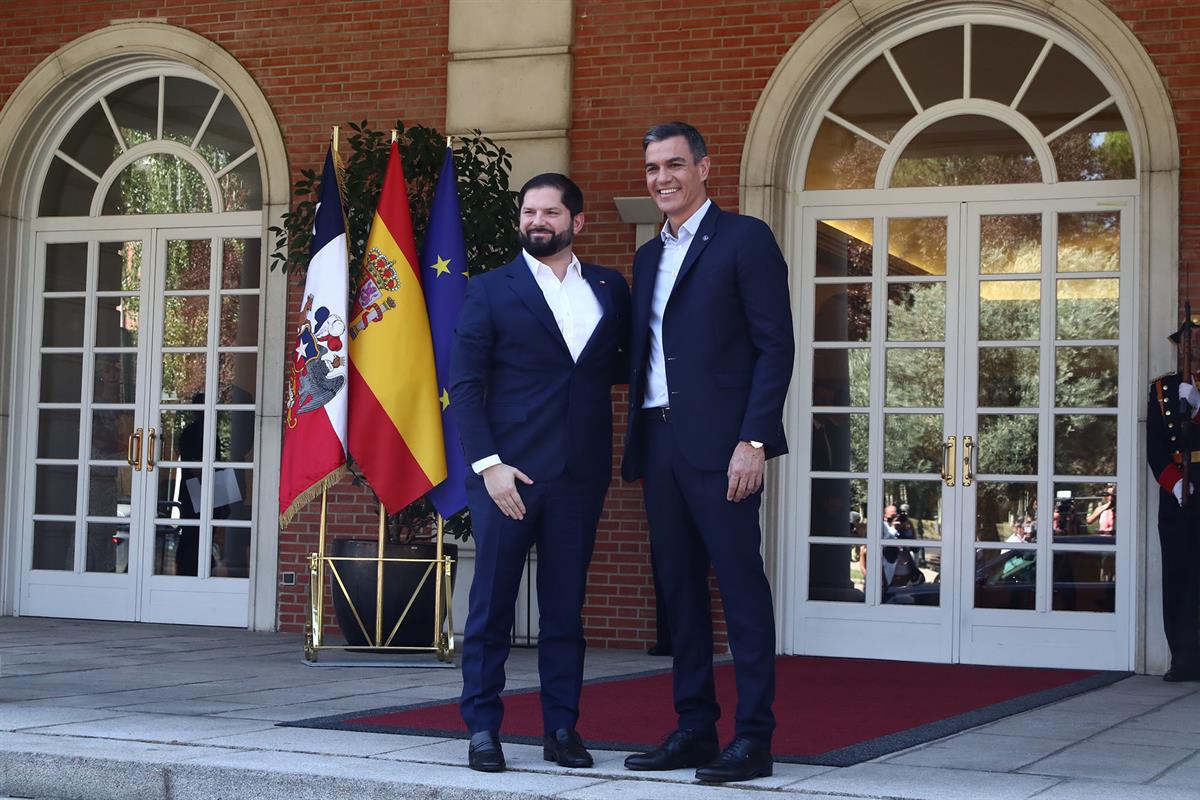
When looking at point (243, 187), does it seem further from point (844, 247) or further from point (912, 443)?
point (912, 443)

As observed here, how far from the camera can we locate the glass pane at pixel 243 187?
28.6 feet

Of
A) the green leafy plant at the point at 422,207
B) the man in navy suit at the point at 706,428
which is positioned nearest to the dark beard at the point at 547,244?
the man in navy suit at the point at 706,428

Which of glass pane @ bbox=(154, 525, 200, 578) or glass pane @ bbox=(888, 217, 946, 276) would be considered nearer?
glass pane @ bbox=(888, 217, 946, 276)

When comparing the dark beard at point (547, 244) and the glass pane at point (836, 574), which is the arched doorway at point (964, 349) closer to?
the glass pane at point (836, 574)

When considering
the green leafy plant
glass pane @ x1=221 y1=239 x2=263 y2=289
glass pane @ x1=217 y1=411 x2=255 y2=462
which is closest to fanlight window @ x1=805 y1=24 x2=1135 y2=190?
the green leafy plant

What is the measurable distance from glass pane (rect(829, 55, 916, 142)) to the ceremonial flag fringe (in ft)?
8.67

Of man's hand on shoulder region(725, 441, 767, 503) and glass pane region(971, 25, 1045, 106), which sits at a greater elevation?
glass pane region(971, 25, 1045, 106)

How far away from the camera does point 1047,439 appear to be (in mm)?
7352

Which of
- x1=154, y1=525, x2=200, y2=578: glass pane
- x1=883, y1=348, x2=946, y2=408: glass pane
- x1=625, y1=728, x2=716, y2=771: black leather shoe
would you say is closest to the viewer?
x1=625, y1=728, x2=716, y2=771: black leather shoe

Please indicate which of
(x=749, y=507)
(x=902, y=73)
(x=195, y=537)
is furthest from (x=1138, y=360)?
(x=195, y=537)

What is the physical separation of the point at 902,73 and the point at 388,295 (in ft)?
9.39

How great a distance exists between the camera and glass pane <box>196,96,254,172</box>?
28.7 feet

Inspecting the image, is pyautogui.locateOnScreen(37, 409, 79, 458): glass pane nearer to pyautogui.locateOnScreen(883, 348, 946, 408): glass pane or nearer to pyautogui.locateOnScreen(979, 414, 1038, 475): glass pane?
pyautogui.locateOnScreen(883, 348, 946, 408): glass pane

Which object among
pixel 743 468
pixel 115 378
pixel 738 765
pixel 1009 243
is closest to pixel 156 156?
pixel 115 378
